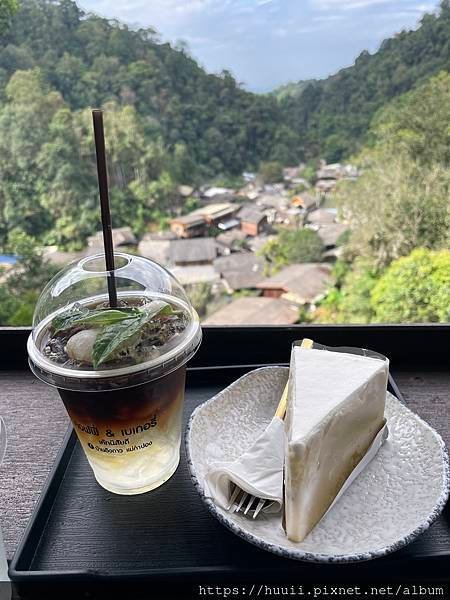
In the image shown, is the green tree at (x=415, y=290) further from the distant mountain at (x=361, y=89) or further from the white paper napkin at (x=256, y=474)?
the white paper napkin at (x=256, y=474)

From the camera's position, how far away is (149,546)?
518mm

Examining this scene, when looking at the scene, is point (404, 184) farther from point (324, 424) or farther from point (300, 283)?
point (324, 424)

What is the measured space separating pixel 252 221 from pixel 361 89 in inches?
14.9

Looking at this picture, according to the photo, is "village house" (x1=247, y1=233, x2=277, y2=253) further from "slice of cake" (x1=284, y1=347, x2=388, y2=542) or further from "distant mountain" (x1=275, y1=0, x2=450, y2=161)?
"slice of cake" (x1=284, y1=347, x2=388, y2=542)

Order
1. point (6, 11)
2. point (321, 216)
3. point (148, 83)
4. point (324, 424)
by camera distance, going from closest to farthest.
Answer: point (324, 424) < point (6, 11) < point (148, 83) < point (321, 216)

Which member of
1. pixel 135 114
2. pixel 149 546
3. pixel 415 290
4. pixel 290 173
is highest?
pixel 135 114

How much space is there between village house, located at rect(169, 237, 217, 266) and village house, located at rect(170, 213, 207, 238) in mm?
14

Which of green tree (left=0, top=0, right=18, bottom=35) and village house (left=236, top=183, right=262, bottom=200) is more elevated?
green tree (left=0, top=0, right=18, bottom=35)

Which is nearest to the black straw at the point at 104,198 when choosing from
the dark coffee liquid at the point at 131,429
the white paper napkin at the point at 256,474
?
the dark coffee liquid at the point at 131,429

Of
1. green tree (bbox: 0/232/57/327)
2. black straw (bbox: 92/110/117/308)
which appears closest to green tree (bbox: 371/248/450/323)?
black straw (bbox: 92/110/117/308)

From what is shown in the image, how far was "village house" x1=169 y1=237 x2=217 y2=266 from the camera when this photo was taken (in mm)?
1117

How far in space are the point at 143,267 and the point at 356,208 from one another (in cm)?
76

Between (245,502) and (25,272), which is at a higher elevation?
(25,272)


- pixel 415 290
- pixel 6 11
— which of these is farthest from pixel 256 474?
pixel 6 11
